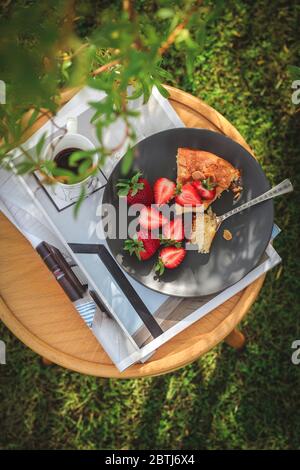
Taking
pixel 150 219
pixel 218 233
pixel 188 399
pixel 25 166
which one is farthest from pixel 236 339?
pixel 25 166

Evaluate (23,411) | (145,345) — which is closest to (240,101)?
(145,345)

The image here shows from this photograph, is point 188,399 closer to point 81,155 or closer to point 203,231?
point 203,231

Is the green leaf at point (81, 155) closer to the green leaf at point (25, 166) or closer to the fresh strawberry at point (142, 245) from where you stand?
the green leaf at point (25, 166)

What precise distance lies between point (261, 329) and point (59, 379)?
0.73 m

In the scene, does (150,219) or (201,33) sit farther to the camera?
(150,219)

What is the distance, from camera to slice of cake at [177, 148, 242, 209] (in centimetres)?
135

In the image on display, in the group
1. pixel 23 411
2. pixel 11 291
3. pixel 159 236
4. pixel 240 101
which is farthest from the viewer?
pixel 240 101

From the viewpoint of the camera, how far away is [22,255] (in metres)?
1.46

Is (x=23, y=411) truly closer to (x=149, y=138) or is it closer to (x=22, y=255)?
(x=22, y=255)

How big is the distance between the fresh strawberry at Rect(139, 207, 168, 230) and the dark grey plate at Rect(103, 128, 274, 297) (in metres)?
0.07

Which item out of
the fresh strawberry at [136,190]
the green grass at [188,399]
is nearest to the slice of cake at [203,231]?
the fresh strawberry at [136,190]

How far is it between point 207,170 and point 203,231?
0.49 ft

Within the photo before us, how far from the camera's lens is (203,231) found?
53.0 inches

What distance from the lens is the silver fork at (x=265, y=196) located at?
1286 mm
